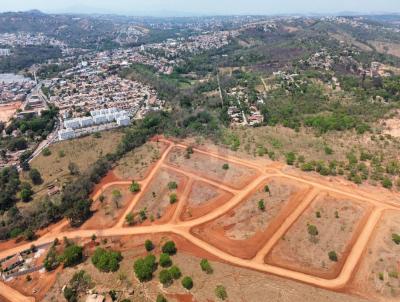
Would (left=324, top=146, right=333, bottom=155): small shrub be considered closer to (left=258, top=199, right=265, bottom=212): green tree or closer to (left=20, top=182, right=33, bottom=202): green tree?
(left=258, top=199, right=265, bottom=212): green tree

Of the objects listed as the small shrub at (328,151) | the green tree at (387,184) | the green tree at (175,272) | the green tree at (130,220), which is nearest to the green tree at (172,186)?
the green tree at (130,220)

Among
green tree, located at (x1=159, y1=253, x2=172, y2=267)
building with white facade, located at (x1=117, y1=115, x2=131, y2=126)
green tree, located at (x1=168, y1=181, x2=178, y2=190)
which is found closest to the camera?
green tree, located at (x1=159, y1=253, x2=172, y2=267)

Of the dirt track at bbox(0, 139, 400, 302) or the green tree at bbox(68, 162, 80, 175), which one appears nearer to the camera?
the dirt track at bbox(0, 139, 400, 302)

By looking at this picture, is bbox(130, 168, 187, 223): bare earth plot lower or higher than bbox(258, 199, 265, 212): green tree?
lower

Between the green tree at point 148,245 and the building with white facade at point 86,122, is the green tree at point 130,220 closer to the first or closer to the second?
the green tree at point 148,245

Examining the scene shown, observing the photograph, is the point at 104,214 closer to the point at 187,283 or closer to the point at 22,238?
the point at 22,238

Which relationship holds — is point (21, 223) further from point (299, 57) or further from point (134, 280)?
point (299, 57)

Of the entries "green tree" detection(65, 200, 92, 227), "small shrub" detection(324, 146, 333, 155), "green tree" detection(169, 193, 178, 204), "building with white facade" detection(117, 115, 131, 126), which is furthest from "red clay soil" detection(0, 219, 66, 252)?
"small shrub" detection(324, 146, 333, 155)
